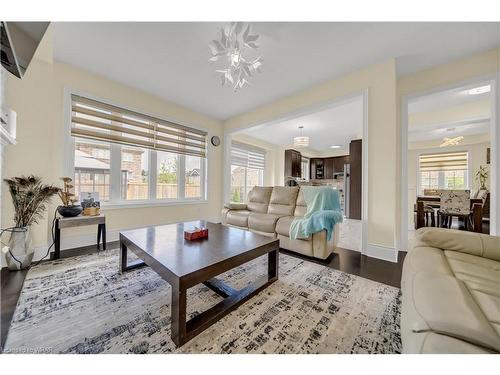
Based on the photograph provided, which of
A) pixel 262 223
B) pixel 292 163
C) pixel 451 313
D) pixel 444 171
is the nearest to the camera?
pixel 451 313

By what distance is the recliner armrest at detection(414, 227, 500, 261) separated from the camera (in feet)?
3.92

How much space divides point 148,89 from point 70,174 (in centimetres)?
176

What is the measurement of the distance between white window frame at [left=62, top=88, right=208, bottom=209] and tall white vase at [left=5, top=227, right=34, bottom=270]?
3.02ft

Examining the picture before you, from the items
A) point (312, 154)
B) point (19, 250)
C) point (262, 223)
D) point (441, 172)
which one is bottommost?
point (19, 250)

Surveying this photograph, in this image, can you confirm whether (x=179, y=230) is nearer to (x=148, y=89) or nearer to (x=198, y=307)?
(x=198, y=307)

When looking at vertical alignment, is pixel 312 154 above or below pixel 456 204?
above

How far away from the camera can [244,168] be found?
5938 mm

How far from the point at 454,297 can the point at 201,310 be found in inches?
53.9

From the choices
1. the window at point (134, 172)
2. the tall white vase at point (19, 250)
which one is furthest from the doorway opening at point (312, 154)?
the tall white vase at point (19, 250)

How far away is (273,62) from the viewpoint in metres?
2.41

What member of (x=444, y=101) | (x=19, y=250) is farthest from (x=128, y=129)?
(x=444, y=101)

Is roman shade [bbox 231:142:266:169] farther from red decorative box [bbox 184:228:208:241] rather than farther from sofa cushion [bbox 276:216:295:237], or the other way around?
red decorative box [bbox 184:228:208:241]

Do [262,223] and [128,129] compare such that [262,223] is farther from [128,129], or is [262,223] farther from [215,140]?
[128,129]

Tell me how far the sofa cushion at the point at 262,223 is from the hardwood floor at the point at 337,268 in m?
0.35
